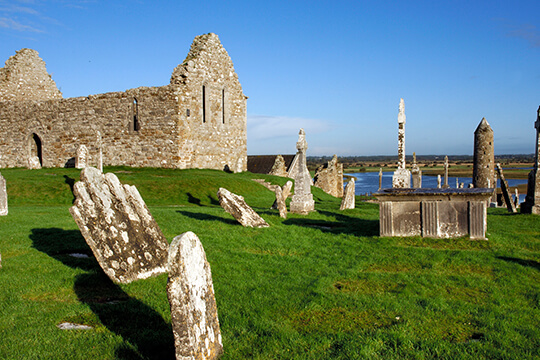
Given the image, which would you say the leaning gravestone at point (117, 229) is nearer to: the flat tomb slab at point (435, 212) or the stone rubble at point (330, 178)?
the flat tomb slab at point (435, 212)

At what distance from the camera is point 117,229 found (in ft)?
22.5

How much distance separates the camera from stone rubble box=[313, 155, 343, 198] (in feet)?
115

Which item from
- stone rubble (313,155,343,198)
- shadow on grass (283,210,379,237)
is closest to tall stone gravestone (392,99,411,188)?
shadow on grass (283,210,379,237)

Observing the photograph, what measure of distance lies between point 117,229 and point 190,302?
3.49m

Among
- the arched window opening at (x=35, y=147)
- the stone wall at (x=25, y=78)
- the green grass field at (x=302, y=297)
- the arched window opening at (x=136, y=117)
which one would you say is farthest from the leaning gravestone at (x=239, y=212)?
the stone wall at (x=25, y=78)

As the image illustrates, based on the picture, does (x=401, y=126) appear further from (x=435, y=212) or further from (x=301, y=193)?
(x=435, y=212)

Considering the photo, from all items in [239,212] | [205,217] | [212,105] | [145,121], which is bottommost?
[205,217]

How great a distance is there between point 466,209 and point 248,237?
16.2 ft

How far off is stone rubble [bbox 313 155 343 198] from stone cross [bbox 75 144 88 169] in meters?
18.0

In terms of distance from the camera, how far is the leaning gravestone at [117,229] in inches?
258

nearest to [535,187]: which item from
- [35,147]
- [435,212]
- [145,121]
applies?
[435,212]

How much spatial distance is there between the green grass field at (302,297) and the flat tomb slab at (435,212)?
0.31m

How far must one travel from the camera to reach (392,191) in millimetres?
9852

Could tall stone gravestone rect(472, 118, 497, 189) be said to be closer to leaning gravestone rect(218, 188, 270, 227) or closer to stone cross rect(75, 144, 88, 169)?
leaning gravestone rect(218, 188, 270, 227)
